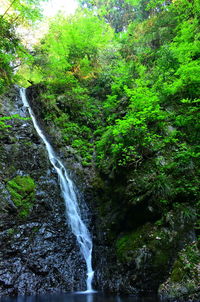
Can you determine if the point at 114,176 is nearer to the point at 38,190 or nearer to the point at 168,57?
the point at 38,190

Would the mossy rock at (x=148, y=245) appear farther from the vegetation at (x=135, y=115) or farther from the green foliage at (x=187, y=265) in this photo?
the green foliage at (x=187, y=265)

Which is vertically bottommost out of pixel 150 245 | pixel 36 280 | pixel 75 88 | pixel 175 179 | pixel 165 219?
pixel 36 280

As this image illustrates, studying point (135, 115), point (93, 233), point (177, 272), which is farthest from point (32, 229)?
point (135, 115)

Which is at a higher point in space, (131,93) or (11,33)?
(11,33)

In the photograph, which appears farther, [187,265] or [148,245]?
[148,245]

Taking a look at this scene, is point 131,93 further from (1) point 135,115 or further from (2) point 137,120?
(2) point 137,120

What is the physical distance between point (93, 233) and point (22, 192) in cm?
269

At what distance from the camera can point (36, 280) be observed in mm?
5777

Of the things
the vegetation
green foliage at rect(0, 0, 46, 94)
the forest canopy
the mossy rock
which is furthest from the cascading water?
green foliage at rect(0, 0, 46, 94)

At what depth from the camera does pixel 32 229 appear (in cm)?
656

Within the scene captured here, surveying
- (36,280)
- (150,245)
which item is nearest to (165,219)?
(150,245)

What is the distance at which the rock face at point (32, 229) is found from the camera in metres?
5.76

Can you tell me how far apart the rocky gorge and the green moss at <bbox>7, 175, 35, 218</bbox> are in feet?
0.10

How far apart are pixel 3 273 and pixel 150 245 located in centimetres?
376
